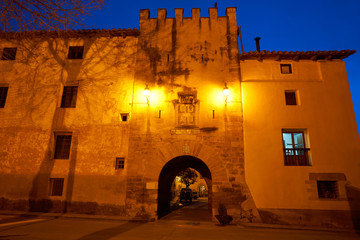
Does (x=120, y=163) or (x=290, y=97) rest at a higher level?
(x=290, y=97)

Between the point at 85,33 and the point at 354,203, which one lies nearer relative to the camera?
the point at 354,203

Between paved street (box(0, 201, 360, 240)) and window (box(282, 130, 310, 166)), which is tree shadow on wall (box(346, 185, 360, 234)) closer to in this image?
paved street (box(0, 201, 360, 240))

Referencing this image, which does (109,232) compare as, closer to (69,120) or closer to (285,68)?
(69,120)

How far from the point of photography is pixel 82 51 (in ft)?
38.7

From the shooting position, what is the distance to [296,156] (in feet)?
32.1

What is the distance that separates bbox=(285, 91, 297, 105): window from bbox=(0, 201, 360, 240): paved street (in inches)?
229

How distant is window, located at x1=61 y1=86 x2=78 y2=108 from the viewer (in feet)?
36.4

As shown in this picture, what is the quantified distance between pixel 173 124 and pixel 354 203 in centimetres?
861

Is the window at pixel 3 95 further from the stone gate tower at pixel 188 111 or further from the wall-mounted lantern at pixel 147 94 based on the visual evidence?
the wall-mounted lantern at pixel 147 94

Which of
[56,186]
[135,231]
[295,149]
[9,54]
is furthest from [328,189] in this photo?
[9,54]

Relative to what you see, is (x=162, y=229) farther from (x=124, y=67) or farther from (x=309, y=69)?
(x=309, y=69)

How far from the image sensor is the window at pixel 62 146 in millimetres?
10461

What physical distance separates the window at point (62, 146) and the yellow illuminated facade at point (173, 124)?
51mm

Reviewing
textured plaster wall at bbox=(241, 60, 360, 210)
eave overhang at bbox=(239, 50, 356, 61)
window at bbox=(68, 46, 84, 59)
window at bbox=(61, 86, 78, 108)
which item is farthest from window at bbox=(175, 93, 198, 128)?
window at bbox=(68, 46, 84, 59)
